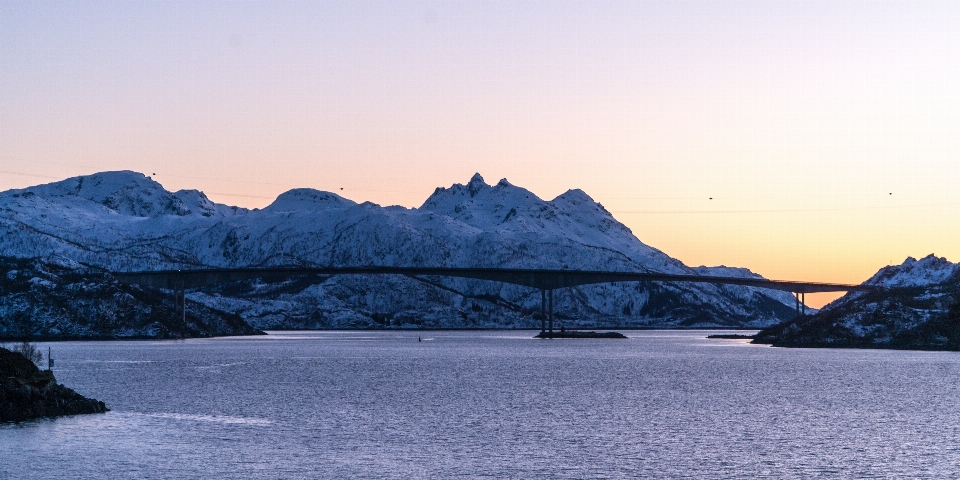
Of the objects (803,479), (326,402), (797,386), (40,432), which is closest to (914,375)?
(797,386)

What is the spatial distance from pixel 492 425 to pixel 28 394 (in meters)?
27.9

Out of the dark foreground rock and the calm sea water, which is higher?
the dark foreground rock

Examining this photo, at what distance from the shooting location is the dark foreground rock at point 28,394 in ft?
225

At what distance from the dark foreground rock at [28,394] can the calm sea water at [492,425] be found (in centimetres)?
139

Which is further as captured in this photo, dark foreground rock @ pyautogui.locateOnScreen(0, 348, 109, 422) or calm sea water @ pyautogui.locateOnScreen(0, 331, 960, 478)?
dark foreground rock @ pyautogui.locateOnScreen(0, 348, 109, 422)

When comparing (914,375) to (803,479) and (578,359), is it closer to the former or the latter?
(578,359)

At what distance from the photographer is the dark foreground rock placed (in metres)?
68.5

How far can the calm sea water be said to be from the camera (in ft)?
181

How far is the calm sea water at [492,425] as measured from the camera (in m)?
55.1

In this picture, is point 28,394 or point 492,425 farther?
point 492,425

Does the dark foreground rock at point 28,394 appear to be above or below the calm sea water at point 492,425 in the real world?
above

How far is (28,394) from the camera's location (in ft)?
228

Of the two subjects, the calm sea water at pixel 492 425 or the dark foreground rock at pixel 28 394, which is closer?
the calm sea water at pixel 492 425

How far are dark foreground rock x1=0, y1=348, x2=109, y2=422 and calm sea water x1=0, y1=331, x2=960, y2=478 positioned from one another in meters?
1.39
